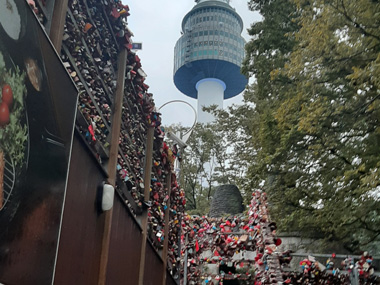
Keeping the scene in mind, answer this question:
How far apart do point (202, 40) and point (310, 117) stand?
199 ft

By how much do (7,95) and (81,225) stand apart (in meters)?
1.27

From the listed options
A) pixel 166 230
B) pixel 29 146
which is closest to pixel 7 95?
pixel 29 146

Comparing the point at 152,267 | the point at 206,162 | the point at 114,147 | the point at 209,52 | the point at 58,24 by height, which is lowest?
the point at 152,267

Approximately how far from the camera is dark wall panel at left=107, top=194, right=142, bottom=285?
3285mm

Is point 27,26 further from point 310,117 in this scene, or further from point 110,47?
point 310,117

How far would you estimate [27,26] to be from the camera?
1686 mm

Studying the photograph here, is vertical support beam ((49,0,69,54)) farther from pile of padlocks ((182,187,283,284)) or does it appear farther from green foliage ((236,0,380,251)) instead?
green foliage ((236,0,380,251))

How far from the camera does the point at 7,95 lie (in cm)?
151

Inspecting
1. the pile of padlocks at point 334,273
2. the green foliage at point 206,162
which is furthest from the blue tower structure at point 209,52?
the pile of padlocks at point 334,273

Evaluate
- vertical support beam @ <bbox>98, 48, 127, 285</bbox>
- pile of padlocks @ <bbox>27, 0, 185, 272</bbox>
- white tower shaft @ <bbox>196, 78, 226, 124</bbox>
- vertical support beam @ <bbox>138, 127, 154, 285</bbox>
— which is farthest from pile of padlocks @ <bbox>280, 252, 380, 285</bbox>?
white tower shaft @ <bbox>196, 78, 226, 124</bbox>

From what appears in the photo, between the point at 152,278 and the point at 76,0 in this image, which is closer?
the point at 76,0

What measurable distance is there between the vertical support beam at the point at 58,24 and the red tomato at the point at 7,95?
2.12ft

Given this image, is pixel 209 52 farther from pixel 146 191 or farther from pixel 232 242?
pixel 146 191

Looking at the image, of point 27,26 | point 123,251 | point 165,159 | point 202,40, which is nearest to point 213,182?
point 165,159
